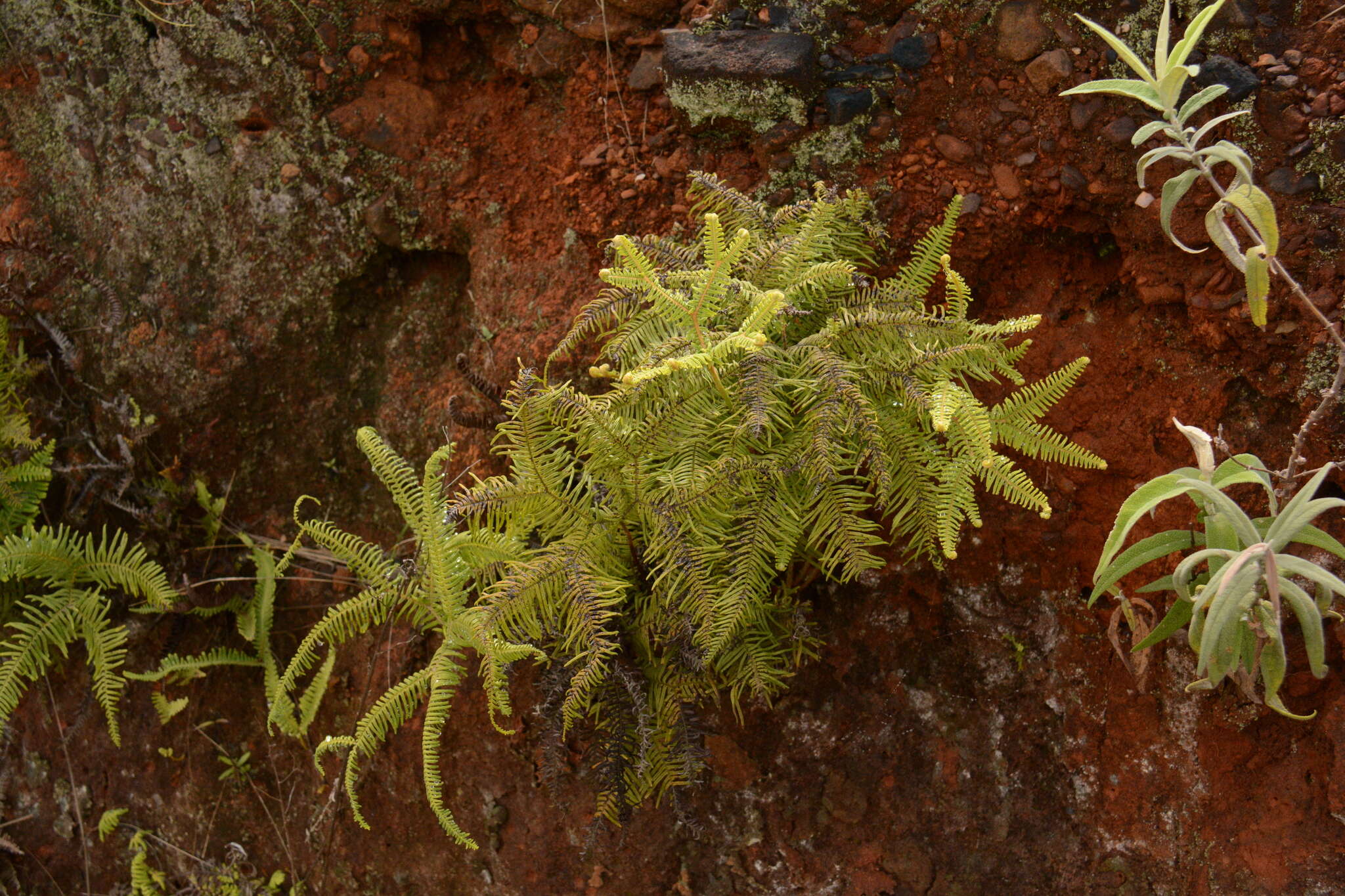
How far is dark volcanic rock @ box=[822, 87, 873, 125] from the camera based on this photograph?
2.69 metres

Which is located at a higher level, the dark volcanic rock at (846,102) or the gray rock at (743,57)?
the gray rock at (743,57)

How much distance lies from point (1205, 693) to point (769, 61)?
2.03 meters

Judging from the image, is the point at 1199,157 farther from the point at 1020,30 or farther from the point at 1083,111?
the point at 1020,30

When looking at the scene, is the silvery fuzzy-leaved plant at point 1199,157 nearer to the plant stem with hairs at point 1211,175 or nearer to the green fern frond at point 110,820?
the plant stem with hairs at point 1211,175

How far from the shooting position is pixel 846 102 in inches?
106

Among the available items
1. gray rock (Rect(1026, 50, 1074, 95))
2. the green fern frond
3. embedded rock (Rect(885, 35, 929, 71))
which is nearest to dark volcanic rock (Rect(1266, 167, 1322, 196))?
gray rock (Rect(1026, 50, 1074, 95))

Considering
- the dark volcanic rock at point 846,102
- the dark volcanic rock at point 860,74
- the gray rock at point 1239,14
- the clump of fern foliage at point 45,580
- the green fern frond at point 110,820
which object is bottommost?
the green fern frond at point 110,820

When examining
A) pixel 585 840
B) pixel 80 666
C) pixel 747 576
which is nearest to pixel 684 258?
pixel 747 576

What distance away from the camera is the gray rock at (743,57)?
106 inches

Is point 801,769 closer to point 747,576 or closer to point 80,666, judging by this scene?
point 747,576

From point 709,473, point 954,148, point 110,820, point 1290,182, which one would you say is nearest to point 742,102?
point 954,148

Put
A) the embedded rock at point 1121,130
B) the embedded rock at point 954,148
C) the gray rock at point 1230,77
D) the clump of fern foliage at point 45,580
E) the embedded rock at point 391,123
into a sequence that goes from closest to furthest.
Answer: the gray rock at point 1230,77
the embedded rock at point 1121,130
the embedded rock at point 954,148
the clump of fern foliage at point 45,580
the embedded rock at point 391,123

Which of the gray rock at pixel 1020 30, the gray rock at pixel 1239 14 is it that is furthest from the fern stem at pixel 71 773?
the gray rock at pixel 1239 14

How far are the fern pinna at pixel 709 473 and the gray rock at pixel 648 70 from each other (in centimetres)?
52
